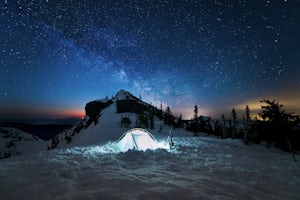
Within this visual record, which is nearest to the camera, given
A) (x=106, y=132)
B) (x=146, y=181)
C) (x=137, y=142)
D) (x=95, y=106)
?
(x=146, y=181)

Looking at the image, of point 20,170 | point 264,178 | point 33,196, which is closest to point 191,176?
point 264,178

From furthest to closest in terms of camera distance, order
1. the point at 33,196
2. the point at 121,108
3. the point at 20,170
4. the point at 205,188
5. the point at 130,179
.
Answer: the point at 121,108 → the point at 20,170 → the point at 130,179 → the point at 205,188 → the point at 33,196

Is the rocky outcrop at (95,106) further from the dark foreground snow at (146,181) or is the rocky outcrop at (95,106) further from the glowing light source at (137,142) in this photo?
the dark foreground snow at (146,181)

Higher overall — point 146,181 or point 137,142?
point 137,142

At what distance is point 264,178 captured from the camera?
7.57 meters

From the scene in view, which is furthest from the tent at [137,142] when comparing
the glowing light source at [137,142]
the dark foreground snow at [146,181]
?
the dark foreground snow at [146,181]

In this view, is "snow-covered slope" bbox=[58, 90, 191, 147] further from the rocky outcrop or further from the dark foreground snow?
the rocky outcrop

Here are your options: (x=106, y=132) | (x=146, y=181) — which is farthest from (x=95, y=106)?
(x=146, y=181)

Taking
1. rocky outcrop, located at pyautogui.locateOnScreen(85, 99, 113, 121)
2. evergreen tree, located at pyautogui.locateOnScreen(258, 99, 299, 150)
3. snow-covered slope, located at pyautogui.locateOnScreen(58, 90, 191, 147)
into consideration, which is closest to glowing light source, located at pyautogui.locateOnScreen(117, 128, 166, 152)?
snow-covered slope, located at pyautogui.locateOnScreen(58, 90, 191, 147)

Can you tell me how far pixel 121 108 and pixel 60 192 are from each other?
63123 millimetres

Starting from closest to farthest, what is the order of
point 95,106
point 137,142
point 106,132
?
point 137,142, point 106,132, point 95,106

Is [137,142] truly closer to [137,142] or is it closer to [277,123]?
[137,142]

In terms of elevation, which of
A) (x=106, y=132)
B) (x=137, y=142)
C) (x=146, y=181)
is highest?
(x=137, y=142)

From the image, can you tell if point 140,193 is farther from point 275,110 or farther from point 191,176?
point 275,110
